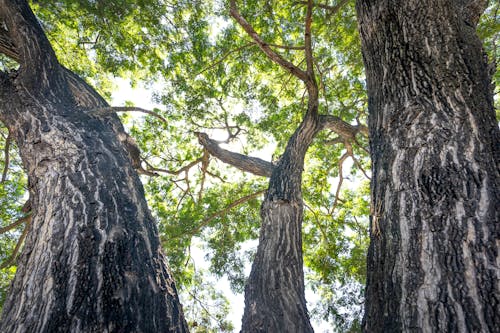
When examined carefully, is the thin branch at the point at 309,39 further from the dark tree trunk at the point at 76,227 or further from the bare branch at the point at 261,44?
the dark tree trunk at the point at 76,227

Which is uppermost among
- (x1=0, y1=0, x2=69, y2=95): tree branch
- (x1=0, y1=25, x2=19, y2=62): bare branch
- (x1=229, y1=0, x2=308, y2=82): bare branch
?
(x1=229, y1=0, x2=308, y2=82): bare branch

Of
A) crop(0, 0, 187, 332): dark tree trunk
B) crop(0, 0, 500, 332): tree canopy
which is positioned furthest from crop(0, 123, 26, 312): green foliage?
crop(0, 0, 187, 332): dark tree trunk

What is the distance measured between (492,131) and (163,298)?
→ 2.06m

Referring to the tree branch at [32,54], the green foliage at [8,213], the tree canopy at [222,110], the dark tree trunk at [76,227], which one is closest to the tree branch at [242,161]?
the tree canopy at [222,110]

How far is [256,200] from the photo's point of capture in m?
6.23

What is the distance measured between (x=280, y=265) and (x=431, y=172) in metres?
1.60

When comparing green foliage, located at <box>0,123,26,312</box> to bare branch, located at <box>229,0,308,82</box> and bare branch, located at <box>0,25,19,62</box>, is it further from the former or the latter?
bare branch, located at <box>229,0,308,82</box>

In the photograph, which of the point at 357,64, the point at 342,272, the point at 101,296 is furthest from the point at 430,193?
the point at 357,64

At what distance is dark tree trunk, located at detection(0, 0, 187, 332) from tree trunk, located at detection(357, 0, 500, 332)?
1.20 metres

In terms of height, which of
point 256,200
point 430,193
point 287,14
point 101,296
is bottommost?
point 101,296

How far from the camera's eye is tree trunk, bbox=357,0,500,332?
1.12 meters

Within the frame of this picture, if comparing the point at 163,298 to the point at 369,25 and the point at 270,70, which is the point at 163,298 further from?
the point at 270,70

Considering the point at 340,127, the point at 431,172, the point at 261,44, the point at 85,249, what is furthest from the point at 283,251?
the point at 340,127

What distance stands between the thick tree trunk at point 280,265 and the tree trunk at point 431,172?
92 centimetres
